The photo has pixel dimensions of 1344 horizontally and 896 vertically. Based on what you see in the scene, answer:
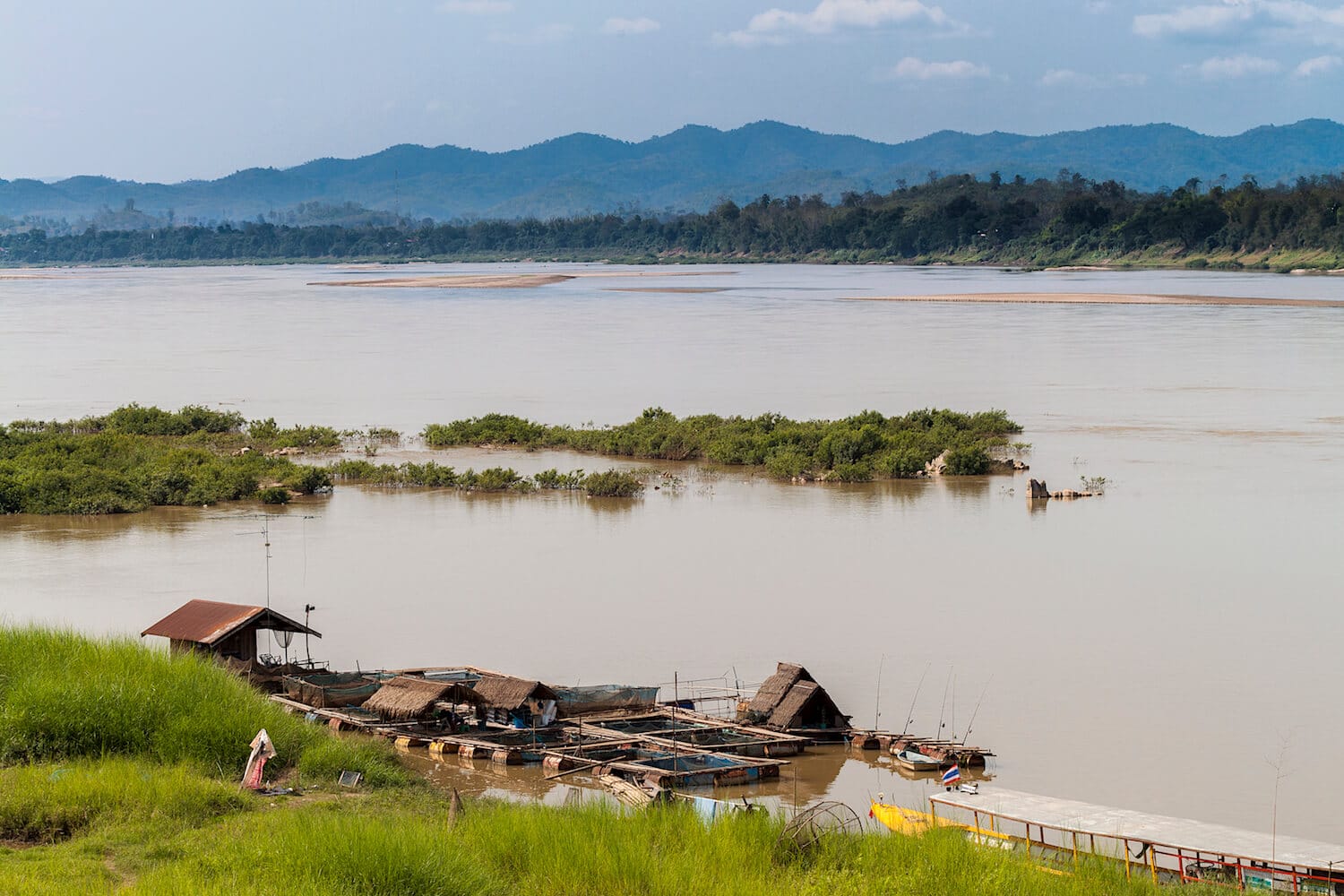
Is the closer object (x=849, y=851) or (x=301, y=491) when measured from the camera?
(x=849, y=851)

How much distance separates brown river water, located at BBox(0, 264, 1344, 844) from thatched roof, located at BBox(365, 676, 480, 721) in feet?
3.65

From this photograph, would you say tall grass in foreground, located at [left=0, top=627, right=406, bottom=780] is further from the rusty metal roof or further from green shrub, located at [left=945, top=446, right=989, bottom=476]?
green shrub, located at [left=945, top=446, right=989, bottom=476]

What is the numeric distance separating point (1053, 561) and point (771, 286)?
77267mm

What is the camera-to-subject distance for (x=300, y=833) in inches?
364

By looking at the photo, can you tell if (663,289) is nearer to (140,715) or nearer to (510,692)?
(510,692)

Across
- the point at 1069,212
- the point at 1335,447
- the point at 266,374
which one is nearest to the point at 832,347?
the point at 266,374

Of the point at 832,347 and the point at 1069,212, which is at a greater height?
the point at 1069,212

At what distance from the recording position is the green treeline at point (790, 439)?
1158 inches

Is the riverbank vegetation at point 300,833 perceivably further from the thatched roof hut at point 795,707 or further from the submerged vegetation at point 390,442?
the submerged vegetation at point 390,442

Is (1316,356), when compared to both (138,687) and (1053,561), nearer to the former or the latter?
(1053,561)

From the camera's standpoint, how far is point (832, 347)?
5319 cm

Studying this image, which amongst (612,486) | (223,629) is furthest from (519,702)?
(612,486)

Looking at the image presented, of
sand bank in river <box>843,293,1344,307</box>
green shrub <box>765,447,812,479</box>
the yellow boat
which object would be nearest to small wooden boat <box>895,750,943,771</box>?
the yellow boat

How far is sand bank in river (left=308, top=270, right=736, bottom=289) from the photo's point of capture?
106375 millimetres
